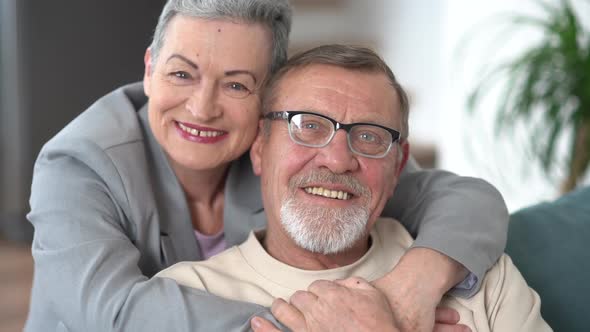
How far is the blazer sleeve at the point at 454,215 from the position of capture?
170cm

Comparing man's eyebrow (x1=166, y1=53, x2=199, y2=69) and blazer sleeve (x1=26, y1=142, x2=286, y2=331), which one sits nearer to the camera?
blazer sleeve (x1=26, y1=142, x2=286, y2=331)

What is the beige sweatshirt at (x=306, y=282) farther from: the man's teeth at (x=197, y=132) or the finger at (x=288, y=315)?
the man's teeth at (x=197, y=132)

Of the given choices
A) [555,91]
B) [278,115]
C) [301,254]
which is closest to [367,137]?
[278,115]

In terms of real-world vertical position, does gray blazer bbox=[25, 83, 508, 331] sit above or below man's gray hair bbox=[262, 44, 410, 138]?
below

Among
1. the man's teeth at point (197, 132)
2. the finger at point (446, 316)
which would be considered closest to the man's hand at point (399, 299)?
the finger at point (446, 316)

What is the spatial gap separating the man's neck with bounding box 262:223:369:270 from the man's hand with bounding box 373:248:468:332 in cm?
19

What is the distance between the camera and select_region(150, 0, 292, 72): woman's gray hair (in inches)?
69.5

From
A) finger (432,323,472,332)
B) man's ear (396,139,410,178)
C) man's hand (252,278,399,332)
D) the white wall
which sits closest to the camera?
man's hand (252,278,399,332)

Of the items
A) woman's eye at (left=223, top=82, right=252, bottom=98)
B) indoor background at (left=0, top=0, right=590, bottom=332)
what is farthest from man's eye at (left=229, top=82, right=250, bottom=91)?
indoor background at (left=0, top=0, right=590, bottom=332)

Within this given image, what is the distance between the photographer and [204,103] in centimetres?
178

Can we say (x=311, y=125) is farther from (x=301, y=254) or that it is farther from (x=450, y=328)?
(x=450, y=328)

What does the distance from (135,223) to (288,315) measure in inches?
17.5

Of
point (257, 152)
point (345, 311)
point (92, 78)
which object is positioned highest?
point (257, 152)

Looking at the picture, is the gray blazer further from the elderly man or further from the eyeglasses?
the eyeglasses
